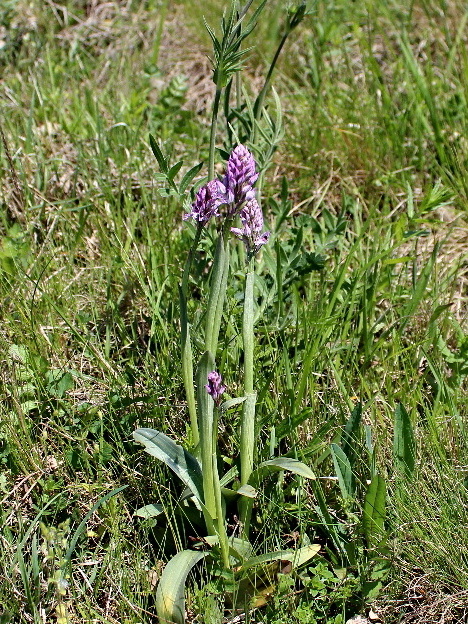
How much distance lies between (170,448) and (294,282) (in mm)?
963

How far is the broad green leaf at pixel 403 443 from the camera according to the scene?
2.17m

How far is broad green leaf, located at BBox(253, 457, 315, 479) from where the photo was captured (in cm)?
200

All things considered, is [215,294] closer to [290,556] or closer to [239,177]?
[239,177]

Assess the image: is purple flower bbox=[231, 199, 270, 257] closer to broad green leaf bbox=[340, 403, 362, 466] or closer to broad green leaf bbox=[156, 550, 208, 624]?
broad green leaf bbox=[340, 403, 362, 466]

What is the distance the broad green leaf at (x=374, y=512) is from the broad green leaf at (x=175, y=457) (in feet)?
1.58

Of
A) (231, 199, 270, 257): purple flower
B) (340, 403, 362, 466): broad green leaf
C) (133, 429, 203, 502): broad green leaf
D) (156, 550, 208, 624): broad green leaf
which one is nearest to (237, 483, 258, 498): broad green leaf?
(133, 429, 203, 502): broad green leaf

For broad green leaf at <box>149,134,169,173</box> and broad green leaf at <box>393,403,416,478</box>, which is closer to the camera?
broad green leaf at <box>149,134,169,173</box>

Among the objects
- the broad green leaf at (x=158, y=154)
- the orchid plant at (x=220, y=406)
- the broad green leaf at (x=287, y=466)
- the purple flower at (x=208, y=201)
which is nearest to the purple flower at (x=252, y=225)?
the orchid plant at (x=220, y=406)

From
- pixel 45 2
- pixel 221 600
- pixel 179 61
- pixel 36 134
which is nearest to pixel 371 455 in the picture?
pixel 221 600

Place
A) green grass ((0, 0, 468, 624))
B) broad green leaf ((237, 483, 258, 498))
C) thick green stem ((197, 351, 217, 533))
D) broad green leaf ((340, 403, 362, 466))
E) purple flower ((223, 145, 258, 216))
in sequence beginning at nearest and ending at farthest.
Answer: purple flower ((223, 145, 258, 216)) → thick green stem ((197, 351, 217, 533)) → broad green leaf ((237, 483, 258, 498)) → green grass ((0, 0, 468, 624)) → broad green leaf ((340, 403, 362, 466))

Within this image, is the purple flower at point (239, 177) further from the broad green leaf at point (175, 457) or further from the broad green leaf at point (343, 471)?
the broad green leaf at point (343, 471)

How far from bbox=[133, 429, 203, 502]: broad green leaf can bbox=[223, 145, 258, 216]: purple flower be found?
0.72 metres

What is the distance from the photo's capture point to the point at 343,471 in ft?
7.27

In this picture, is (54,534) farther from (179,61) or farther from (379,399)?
(179,61)
